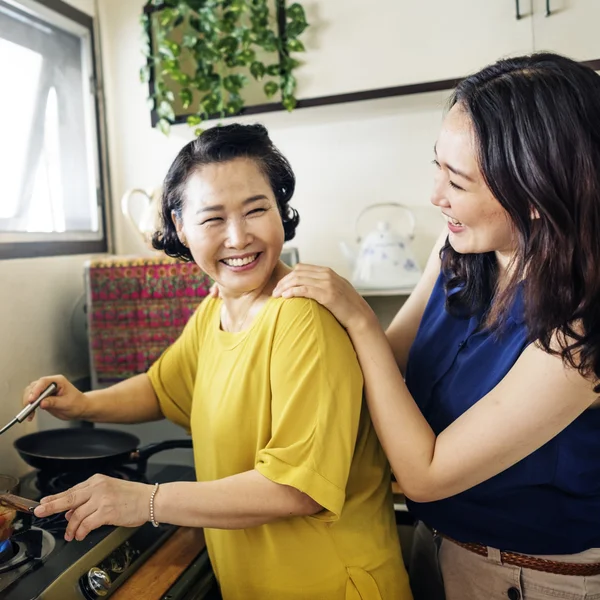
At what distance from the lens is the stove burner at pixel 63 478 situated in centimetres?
128

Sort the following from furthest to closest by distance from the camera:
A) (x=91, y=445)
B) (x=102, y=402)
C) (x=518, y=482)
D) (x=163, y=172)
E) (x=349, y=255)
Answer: (x=163, y=172) → (x=349, y=255) → (x=91, y=445) → (x=102, y=402) → (x=518, y=482)

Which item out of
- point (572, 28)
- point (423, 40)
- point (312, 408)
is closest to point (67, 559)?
point (312, 408)

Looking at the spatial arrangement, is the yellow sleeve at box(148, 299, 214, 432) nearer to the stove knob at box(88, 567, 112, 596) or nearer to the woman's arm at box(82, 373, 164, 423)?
the woman's arm at box(82, 373, 164, 423)

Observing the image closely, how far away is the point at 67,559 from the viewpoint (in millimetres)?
1014

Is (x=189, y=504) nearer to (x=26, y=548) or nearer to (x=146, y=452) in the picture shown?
(x=26, y=548)

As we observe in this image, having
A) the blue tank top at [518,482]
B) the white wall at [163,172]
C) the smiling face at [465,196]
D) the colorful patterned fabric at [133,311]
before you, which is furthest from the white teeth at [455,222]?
the colorful patterned fabric at [133,311]

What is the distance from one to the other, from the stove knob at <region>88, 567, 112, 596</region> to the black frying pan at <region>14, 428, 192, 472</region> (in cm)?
28

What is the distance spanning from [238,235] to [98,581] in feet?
2.05

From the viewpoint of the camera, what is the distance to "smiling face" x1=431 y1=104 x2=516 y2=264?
3.00 feet

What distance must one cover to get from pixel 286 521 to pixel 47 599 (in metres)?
0.38

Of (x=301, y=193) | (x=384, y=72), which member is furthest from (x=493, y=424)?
(x=301, y=193)

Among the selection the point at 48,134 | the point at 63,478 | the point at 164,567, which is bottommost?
the point at 164,567

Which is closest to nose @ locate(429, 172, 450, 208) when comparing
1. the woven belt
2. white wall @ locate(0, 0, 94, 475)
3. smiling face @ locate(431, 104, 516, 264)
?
smiling face @ locate(431, 104, 516, 264)

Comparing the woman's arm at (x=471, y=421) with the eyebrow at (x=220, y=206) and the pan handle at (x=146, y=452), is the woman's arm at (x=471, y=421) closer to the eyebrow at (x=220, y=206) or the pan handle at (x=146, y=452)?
the eyebrow at (x=220, y=206)
